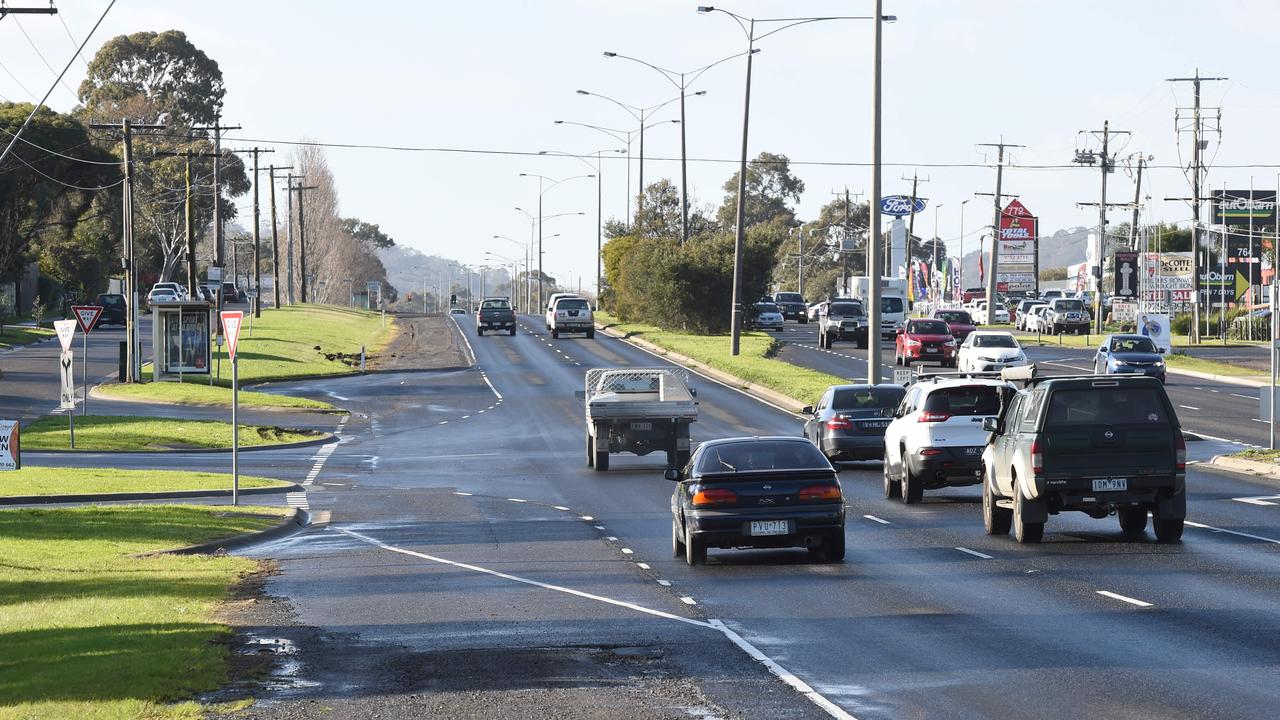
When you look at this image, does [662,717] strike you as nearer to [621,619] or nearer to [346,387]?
[621,619]

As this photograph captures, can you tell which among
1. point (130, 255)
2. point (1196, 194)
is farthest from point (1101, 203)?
point (130, 255)

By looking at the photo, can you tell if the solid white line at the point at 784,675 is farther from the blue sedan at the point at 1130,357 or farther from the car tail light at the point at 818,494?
the blue sedan at the point at 1130,357

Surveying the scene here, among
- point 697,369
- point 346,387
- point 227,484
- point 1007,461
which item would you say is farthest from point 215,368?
point 1007,461

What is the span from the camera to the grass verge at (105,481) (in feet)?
90.0

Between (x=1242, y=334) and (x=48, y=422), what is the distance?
6154 centimetres

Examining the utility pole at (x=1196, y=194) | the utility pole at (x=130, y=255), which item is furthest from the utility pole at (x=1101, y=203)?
the utility pole at (x=130, y=255)

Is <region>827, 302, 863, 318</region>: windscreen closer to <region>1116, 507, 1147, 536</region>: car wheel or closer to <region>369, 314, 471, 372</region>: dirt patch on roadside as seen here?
<region>369, 314, 471, 372</region>: dirt patch on roadside

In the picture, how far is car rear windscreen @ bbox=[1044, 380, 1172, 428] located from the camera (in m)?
19.0

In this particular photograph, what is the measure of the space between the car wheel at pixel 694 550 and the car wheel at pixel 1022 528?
3830mm

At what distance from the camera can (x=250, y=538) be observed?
2230 centimetres

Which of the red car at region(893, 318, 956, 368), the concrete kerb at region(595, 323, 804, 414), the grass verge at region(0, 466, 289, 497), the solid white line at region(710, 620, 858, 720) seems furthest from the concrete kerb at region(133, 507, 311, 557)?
the red car at region(893, 318, 956, 368)

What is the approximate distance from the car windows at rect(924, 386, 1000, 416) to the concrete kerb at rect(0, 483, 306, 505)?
38.4 ft

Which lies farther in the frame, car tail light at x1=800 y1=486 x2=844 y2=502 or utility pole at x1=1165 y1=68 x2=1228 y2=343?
utility pole at x1=1165 y1=68 x2=1228 y2=343

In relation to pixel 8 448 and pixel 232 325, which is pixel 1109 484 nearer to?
pixel 232 325
